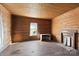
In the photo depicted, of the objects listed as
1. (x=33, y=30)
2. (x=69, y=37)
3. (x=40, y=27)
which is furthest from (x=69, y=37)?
(x=33, y=30)

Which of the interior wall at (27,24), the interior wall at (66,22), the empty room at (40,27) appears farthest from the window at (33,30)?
the interior wall at (66,22)

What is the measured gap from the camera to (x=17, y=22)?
11.3 ft

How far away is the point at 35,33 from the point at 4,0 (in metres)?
1.21

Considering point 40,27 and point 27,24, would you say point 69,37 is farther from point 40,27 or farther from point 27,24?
point 27,24

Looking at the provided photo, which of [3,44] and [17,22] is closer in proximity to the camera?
[3,44]

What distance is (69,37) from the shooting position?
3.89 m

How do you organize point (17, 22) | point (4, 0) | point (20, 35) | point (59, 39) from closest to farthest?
1. point (4, 0)
2. point (17, 22)
3. point (59, 39)
4. point (20, 35)

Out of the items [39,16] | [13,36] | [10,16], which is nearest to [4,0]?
[10,16]

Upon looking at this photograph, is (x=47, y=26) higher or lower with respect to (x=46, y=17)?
lower

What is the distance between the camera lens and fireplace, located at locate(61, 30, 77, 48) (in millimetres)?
3645

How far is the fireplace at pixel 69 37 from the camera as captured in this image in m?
3.64

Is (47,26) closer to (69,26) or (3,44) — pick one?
(69,26)

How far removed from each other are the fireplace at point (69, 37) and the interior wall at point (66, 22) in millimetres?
119

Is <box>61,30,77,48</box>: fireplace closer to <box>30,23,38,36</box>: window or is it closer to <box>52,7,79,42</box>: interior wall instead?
<box>52,7,79,42</box>: interior wall
